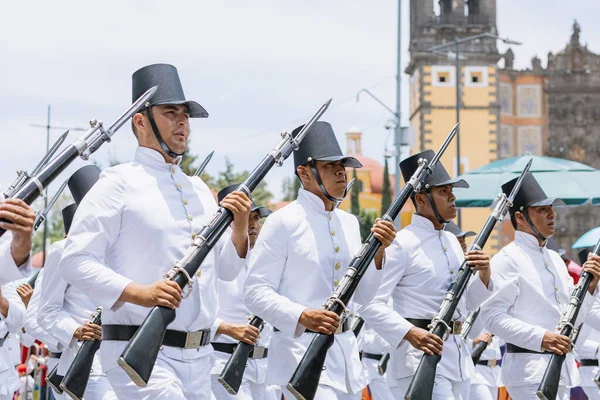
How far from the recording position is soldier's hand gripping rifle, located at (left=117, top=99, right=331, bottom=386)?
5.99m

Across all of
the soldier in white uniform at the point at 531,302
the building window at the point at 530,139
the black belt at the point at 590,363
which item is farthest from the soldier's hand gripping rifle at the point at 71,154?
the building window at the point at 530,139

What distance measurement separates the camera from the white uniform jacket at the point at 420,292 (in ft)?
29.3

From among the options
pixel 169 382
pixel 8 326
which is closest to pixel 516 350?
pixel 169 382

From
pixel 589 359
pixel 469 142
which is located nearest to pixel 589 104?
pixel 469 142

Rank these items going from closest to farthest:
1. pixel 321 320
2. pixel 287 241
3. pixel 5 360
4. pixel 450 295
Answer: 1. pixel 321 320
2. pixel 287 241
3. pixel 450 295
4. pixel 5 360

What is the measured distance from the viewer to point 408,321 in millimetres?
9000

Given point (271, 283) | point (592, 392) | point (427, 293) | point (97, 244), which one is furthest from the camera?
point (592, 392)

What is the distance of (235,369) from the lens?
963 cm

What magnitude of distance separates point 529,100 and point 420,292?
227ft

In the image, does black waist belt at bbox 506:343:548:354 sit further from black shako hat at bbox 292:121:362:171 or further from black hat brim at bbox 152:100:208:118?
black hat brim at bbox 152:100:208:118

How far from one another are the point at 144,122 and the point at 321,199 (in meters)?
1.78

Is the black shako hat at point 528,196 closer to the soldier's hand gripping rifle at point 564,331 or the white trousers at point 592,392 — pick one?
the soldier's hand gripping rifle at point 564,331

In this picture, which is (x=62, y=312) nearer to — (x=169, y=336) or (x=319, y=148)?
(x=319, y=148)

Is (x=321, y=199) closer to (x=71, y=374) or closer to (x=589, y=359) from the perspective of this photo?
(x=71, y=374)
